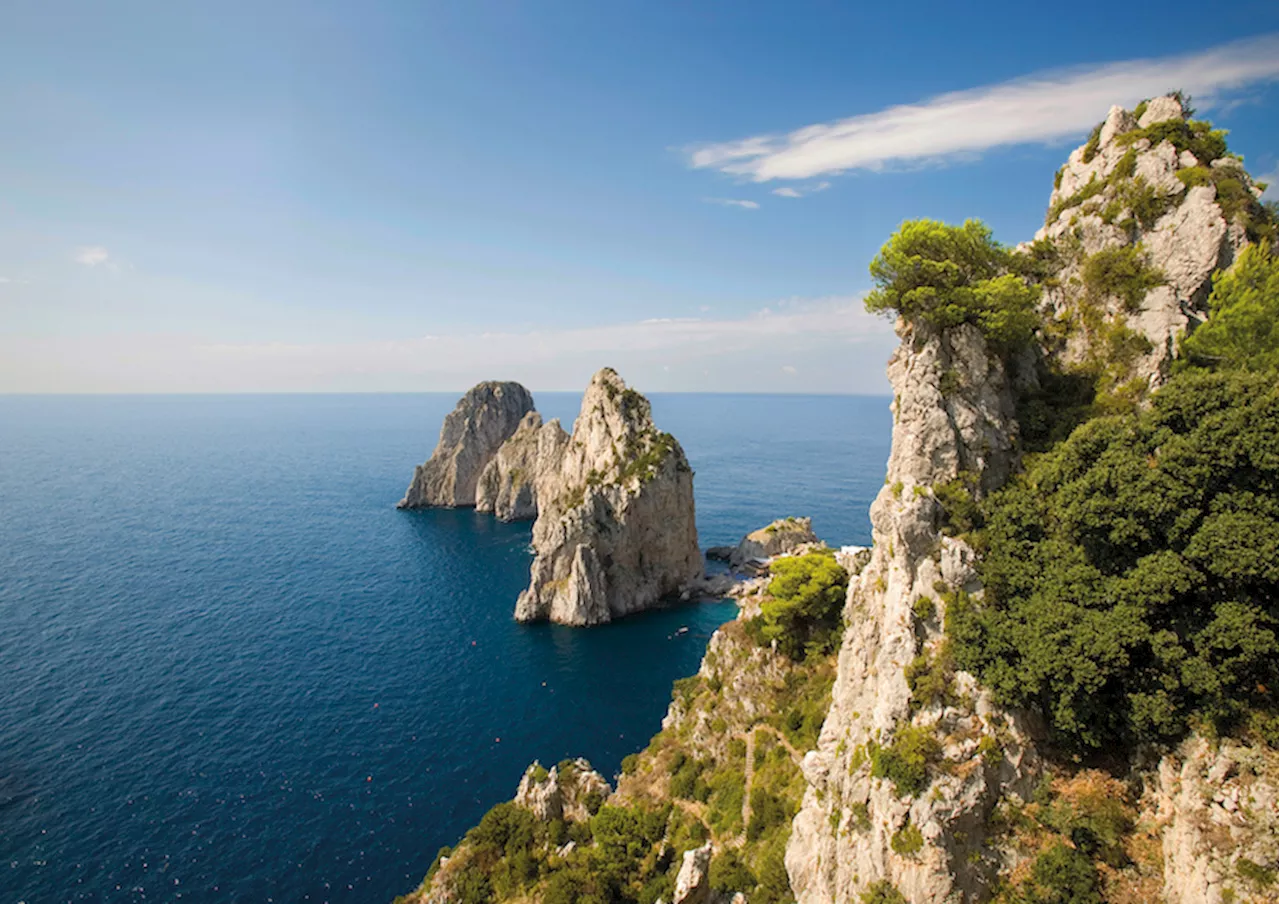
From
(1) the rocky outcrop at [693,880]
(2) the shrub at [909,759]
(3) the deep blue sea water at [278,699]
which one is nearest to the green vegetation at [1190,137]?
(2) the shrub at [909,759]

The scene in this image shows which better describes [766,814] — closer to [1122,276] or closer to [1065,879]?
[1065,879]

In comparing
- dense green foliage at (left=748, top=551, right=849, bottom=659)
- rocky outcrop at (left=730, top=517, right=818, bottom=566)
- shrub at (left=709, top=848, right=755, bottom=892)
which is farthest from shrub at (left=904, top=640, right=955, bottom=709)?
rocky outcrop at (left=730, top=517, right=818, bottom=566)

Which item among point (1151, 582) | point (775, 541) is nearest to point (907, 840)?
point (1151, 582)

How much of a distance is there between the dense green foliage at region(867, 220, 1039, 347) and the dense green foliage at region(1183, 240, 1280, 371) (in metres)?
7.87

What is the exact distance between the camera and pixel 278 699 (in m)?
63.3

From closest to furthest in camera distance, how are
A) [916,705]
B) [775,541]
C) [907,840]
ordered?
[907,840] → [916,705] → [775,541]

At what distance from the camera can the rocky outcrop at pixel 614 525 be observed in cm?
8600

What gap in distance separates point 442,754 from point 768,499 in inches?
4168

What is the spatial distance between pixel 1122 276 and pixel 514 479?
4890 inches

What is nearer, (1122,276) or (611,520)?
(1122,276)

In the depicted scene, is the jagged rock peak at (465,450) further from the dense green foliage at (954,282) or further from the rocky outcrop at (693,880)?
the rocky outcrop at (693,880)

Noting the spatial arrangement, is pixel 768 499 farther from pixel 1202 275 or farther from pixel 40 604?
pixel 40 604

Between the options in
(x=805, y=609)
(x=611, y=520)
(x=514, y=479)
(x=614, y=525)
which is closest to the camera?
(x=805, y=609)

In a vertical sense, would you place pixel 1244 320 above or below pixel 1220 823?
above
